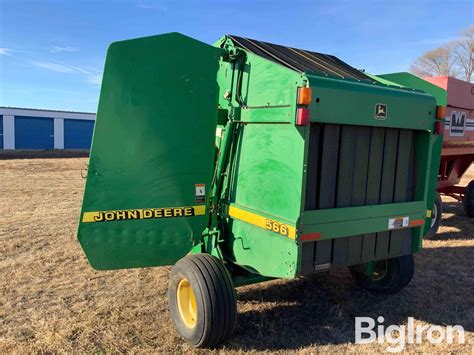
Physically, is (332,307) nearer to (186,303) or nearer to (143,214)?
(186,303)

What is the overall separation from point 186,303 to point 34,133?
115ft

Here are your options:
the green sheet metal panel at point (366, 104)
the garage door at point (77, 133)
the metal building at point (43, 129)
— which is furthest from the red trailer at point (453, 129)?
the garage door at point (77, 133)

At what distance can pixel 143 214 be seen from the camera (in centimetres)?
340

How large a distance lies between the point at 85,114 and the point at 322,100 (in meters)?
37.6

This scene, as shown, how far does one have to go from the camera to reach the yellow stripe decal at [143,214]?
3297 mm

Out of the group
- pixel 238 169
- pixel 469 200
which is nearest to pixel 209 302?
pixel 238 169

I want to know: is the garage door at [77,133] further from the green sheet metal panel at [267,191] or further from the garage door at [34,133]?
the green sheet metal panel at [267,191]

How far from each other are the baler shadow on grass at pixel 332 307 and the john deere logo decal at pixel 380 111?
1.71m

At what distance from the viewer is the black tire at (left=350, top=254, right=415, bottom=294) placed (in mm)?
4137

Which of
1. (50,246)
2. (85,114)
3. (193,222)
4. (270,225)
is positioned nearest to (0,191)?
(50,246)

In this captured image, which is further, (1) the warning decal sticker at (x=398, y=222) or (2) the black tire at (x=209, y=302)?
(1) the warning decal sticker at (x=398, y=222)

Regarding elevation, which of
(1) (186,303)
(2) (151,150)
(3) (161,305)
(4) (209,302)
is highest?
(2) (151,150)

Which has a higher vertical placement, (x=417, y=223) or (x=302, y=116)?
(x=302, y=116)

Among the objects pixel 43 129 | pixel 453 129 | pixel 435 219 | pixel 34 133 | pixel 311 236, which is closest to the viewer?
pixel 311 236
